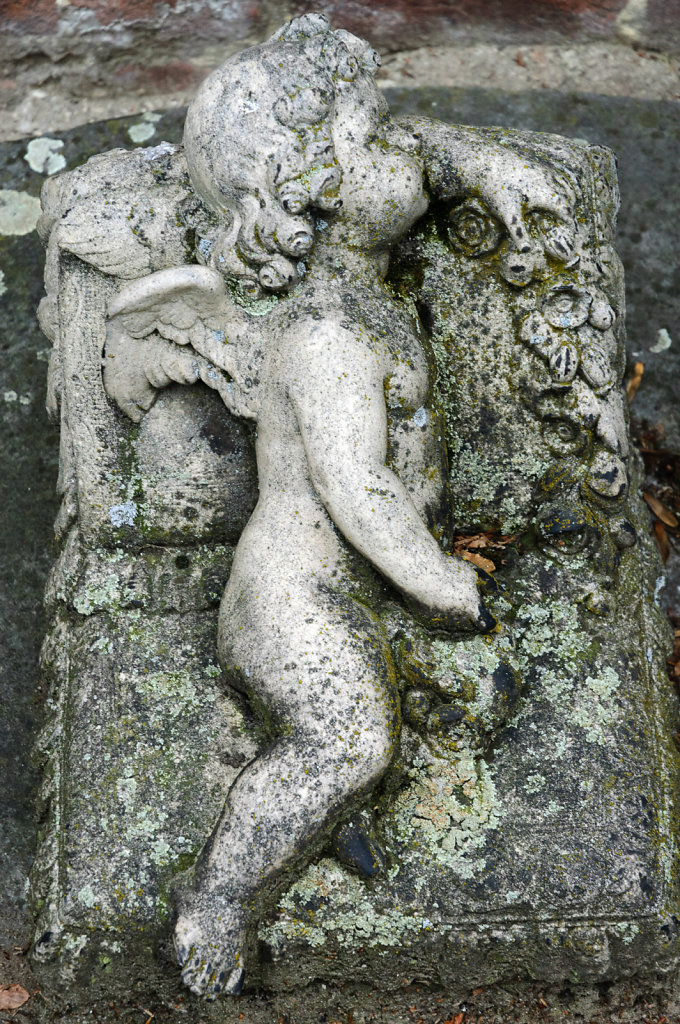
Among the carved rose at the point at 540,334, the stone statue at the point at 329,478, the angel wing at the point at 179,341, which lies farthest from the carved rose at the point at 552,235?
the angel wing at the point at 179,341

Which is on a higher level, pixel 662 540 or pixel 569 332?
pixel 569 332

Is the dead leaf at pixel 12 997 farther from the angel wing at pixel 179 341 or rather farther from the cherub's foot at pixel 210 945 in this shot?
the angel wing at pixel 179 341

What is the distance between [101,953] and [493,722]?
3.48 ft

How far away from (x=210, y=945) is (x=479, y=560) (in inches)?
45.9

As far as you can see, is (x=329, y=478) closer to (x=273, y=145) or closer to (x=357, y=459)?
(x=357, y=459)

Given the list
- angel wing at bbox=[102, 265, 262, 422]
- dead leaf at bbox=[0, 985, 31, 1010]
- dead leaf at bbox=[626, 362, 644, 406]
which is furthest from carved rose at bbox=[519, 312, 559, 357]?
dead leaf at bbox=[0, 985, 31, 1010]

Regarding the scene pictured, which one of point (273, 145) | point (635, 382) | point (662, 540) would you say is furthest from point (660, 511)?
point (273, 145)

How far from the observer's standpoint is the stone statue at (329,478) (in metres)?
2.52

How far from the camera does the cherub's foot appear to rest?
7.87ft

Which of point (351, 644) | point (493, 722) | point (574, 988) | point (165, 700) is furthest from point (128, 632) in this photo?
point (574, 988)

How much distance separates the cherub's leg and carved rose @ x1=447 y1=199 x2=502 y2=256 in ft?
3.21

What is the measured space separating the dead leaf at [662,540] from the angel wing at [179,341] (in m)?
1.41

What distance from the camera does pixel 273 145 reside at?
8.20 ft

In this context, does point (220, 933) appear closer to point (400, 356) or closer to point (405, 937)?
point (405, 937)
